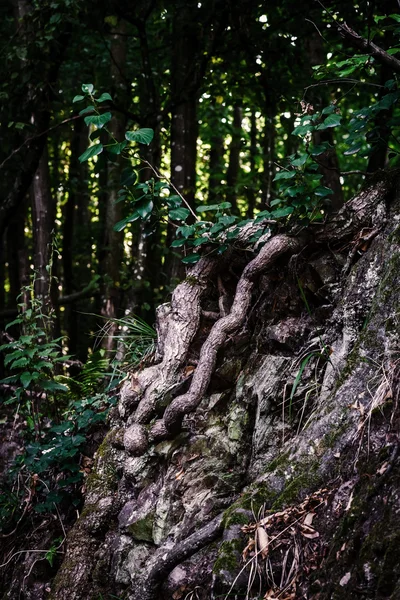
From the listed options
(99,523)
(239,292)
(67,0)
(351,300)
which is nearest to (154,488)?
(99,523)

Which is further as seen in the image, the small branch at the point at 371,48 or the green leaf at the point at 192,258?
the green leaf at the point at 192,258

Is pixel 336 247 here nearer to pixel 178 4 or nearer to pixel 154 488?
pixel 154 488

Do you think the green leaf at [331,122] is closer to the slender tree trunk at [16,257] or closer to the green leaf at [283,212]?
the green leaf at [283,212]

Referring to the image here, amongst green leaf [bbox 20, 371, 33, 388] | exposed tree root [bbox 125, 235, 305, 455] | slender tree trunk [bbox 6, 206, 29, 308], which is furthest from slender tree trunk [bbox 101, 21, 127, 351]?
exposed tree root [bbox 125, 235, 305, 455]

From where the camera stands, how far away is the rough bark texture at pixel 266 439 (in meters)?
3.02

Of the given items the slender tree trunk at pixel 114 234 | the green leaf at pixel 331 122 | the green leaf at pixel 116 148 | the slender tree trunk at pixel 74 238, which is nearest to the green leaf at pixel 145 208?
the green leaf at pixel 116 148

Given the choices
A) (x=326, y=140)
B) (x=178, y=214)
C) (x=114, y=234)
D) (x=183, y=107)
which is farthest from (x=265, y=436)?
(x=114, y=234)

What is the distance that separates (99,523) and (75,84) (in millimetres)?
10280

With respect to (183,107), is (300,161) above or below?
below

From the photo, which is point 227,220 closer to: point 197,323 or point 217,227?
point 217,227

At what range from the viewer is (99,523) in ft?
14.7

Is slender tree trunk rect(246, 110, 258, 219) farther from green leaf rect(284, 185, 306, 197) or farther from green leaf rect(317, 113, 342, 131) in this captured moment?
green leaf rect(317, 113, 342, 131)

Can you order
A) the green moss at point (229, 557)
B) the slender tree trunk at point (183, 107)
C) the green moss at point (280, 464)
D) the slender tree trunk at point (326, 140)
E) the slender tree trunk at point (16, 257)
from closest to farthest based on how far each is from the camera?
the green moss at point (229, 557)
the green moss at point (280, 464)
the slender tree trunk at point (326, 140)
the slender tree trunk at point (183, 107)
the slender tree trunk at point (16, 257)

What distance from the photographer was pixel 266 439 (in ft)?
13.1
